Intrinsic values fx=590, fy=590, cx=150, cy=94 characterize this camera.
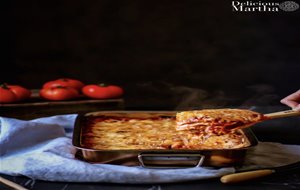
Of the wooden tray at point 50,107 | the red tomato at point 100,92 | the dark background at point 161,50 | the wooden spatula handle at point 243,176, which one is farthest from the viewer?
the dark background at point 161,50

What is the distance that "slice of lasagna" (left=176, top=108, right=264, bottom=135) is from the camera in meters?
1.42

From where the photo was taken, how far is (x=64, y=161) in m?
1.34

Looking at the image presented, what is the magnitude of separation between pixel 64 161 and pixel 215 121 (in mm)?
372

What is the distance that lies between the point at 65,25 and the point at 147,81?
1.46 ft

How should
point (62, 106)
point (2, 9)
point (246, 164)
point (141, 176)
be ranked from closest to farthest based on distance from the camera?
point (141, 176) → point (246, 164) → point (62, 106) → point (2, 9)

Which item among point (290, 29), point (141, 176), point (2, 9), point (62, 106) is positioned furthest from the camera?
point (290, 29)

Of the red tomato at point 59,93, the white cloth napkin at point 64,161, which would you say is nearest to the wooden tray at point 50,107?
the red tomato at point 59,93

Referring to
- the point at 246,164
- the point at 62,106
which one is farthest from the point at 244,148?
the point at 62,106

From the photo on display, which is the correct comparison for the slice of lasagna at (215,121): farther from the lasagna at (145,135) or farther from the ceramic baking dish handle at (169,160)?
the ceramic baking dish handle at (169,160)

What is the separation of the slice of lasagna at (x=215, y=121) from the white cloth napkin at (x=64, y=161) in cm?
9

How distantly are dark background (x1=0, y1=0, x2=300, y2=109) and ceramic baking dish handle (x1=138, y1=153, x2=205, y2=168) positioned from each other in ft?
4.36

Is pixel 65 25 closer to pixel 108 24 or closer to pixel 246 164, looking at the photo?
pixel 108 24

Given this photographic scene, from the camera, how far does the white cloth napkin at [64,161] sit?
4.20 feet

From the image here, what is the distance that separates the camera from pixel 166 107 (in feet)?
8.98
